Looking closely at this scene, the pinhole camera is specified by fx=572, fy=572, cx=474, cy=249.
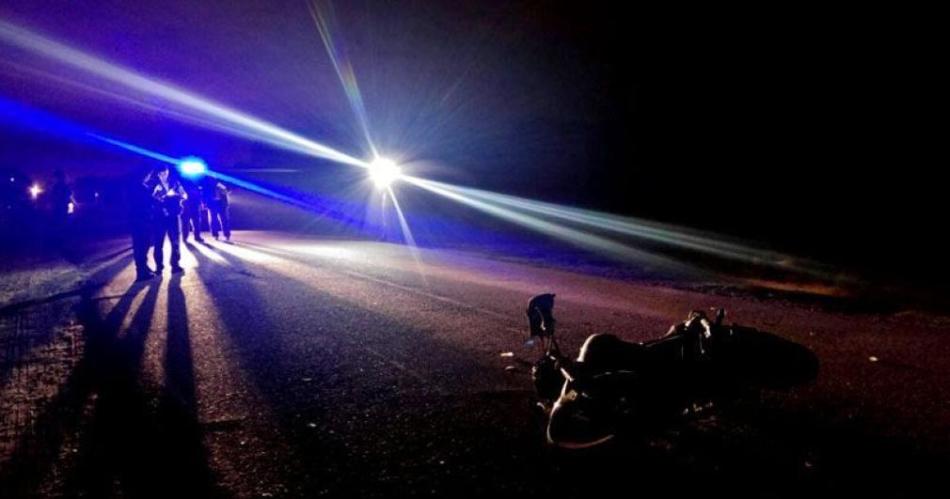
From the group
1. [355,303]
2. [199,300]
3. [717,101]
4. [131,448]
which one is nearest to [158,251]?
[199,300]

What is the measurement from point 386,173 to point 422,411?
2628 centimetres

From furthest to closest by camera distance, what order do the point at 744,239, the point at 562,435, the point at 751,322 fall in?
the point at 744,239 < the point at 751,322 < the point at 562,435

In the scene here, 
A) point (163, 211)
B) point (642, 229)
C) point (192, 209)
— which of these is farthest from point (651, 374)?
point (642, 229)

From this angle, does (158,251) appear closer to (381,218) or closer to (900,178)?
(381,218)

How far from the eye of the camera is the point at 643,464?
3.39 meters

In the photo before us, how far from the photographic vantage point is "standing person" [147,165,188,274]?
10188 millimetres

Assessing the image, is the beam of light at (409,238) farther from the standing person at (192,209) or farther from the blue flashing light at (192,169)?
the blue flashing light at (192,169)

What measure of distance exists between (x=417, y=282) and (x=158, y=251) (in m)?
4.85

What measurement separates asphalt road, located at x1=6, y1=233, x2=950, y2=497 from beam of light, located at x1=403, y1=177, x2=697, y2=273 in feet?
17.6

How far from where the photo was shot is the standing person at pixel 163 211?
1019 cm

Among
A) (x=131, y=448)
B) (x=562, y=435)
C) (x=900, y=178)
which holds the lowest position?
(x=131, y=448)

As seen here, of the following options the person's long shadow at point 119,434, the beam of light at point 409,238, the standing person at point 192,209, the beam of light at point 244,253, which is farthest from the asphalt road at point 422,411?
the standing person at point 192,209

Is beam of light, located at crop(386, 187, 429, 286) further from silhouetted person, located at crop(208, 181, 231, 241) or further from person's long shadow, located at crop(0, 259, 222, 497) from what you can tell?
silhouetted person, located at crop(208, 181, 231, 241)

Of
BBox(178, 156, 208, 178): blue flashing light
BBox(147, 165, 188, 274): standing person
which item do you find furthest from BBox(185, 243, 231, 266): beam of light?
BBox(178, 156, 208, 178): blue flashing light
